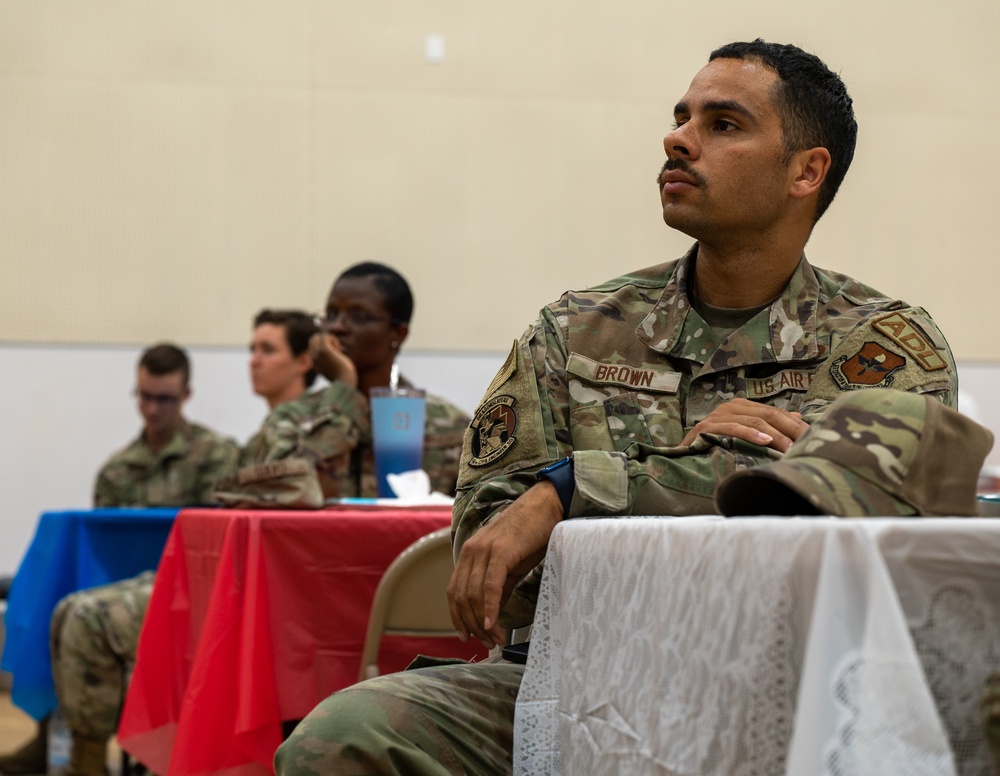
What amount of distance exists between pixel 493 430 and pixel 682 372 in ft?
0.84

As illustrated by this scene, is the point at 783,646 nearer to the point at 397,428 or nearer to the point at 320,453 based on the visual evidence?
the point at 397,428

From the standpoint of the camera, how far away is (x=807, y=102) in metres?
1.58

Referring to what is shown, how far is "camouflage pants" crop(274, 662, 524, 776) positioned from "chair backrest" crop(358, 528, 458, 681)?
2.00 ft

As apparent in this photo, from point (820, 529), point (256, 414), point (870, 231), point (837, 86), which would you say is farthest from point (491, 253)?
point (820, 529)

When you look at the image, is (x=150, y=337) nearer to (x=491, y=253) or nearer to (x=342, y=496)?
(x=491, y=253)

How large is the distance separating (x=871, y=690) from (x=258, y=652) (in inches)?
57.4

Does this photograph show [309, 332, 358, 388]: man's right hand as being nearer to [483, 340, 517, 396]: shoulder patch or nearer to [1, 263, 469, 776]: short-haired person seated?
[1, 263, 469, 776]: short-haired person seated

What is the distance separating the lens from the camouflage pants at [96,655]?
2939mm

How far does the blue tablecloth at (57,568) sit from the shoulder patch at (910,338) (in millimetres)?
2151

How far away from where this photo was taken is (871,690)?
0.67 meters

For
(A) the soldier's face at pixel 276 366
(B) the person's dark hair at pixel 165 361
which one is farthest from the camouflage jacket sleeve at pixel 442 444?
(B) the person's dark hair at pixel 165 361

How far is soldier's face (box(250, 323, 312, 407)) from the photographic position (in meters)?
4.19

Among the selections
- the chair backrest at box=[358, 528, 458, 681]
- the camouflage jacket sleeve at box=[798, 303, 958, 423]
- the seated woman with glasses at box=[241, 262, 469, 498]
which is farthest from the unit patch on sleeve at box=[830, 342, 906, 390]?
the seated woman with glasses at box=[241, 262, 469, 498]

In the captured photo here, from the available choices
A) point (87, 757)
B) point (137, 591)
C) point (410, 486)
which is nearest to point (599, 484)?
point (410, 486)
